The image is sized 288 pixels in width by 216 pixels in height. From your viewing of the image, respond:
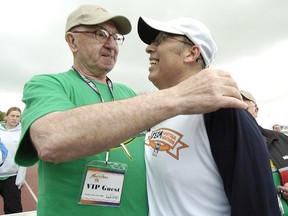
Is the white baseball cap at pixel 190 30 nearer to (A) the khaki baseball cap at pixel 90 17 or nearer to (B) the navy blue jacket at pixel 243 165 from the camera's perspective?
(A) the khaki baseball cap at pixel 90 17

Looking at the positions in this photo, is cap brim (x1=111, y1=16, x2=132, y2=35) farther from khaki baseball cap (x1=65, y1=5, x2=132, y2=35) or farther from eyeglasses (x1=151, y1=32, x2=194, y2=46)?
eyeglasses (x1=151, y1=32, x2=194, y2=46)

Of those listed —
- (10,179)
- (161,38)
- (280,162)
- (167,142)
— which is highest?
(161,38)

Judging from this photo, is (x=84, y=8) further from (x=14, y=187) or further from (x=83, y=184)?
(x=14, y=187)

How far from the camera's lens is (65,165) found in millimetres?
1591

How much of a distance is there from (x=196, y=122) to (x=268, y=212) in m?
0.57

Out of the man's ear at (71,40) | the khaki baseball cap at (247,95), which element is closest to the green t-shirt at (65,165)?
the man's ear at (71,40)

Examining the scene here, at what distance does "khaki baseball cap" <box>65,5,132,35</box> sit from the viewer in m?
2.11

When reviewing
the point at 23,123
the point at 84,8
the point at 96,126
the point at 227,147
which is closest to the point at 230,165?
the point at 227,147

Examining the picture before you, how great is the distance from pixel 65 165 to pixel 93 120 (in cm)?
59

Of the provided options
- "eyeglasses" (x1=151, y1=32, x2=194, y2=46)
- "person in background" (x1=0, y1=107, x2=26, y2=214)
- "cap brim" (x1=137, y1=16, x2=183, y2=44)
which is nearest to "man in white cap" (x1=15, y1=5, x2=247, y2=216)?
"cap brim" (x1=137, y1=16, x2=183, y2=44)

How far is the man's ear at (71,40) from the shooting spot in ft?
7.36

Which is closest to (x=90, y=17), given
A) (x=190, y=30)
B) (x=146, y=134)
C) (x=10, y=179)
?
(x=190, y=30)

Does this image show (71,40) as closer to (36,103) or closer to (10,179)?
(36,103)

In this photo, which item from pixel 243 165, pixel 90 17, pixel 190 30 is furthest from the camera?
pixel 90 17
